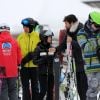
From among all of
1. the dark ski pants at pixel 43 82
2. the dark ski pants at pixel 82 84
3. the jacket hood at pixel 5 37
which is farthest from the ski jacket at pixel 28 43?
the dark ski pants at pixel 82 84

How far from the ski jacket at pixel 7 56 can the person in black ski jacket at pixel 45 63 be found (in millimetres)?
437

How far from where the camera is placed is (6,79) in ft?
29.8

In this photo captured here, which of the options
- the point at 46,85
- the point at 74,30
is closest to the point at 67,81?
the point at 46,85

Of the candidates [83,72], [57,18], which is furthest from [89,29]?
[57,18]

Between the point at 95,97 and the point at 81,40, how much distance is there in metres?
0.88

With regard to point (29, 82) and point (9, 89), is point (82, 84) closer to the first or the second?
point (9, 89)

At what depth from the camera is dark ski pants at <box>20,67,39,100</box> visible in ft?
31.8

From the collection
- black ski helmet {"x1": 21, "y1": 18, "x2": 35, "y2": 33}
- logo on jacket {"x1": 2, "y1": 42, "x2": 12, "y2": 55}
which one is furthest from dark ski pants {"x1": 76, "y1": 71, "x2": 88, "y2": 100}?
black ski helmet {"x1": 21, "y1": 18, "x2": 35, "y2": 33}

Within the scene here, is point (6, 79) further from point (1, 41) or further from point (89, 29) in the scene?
point (89, 29)

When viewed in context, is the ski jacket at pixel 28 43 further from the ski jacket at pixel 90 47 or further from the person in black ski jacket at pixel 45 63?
the ski jacket at pixel 90 47

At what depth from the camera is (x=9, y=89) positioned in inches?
361

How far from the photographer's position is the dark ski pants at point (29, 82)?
968cm

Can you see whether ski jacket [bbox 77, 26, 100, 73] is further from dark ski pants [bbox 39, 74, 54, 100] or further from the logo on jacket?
the logo on jacket

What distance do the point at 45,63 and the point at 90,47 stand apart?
45.7 inches
